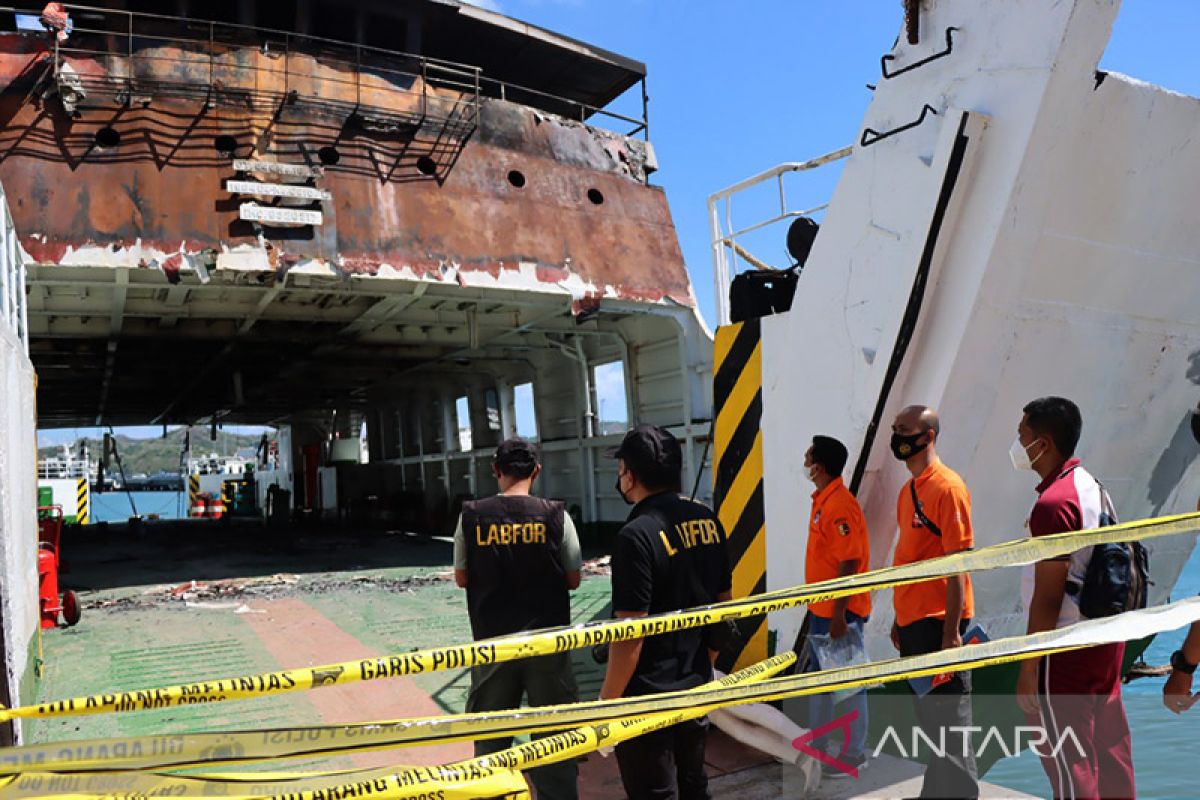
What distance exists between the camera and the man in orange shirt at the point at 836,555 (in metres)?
3.46

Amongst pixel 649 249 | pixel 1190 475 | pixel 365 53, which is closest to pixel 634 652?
pixel 1190 475

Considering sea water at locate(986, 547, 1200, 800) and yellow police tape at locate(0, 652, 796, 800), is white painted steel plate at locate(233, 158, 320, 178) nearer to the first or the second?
yellow police tape at locate(0, 652, 796, 800)

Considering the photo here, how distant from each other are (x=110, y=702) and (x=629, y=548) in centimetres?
142

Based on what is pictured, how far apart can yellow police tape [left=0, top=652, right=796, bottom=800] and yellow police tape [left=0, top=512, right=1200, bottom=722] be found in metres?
0.16

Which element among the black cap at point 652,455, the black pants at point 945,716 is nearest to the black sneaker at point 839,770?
the black pants at point 945,716

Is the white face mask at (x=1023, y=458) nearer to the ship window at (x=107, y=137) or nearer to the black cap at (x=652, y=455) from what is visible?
the black cap at (x=652, y=455)

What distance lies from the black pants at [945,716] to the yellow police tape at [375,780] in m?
1.12

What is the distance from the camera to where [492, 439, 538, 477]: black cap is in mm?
3502

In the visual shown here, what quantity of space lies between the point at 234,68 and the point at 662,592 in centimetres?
888

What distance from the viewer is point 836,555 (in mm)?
3480

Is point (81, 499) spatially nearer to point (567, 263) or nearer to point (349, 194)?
point (349, 194)

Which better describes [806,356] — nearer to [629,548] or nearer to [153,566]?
[629,548]

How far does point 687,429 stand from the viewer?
10883 millimetres

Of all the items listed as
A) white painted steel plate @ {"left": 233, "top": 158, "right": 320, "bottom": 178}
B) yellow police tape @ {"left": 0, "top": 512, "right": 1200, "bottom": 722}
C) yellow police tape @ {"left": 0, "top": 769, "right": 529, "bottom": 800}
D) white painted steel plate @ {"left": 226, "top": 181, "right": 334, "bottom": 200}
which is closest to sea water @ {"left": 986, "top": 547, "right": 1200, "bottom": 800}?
yellow police tape @ {"left": 0, "top": 512, "right": 1200, "bottom": 722}
